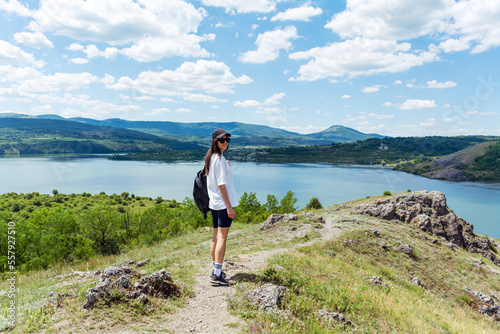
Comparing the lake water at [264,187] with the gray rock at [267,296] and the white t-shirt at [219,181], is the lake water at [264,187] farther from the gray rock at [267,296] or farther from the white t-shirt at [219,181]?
the white t-shirt at [219,181]

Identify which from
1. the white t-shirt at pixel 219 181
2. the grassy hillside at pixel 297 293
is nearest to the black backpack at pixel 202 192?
the white t-shirt at pixel 219 181

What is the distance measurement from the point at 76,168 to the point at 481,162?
24299 cm

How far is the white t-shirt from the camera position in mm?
6324

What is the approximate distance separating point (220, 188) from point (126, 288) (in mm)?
2859

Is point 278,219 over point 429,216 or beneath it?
over

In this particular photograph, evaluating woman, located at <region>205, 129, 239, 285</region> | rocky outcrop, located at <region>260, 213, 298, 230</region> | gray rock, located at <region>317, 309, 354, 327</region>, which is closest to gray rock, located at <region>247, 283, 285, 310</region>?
gray rock, located at <region>317, 309, 354, 327</region>

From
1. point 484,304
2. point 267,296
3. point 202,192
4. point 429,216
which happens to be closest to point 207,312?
point 267,296

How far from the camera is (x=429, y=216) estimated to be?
25.3 meters

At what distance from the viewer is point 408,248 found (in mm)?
16625

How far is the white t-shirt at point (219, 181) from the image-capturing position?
6.32 m

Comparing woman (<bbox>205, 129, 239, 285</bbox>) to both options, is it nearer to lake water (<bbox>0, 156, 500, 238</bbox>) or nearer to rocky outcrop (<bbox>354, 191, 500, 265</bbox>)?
rocky outcrop (<bbox>354, 191, 500, 265</bbox>)

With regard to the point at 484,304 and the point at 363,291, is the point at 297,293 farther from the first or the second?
the point at 484,304

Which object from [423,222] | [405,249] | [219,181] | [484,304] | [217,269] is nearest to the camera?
[219,181]

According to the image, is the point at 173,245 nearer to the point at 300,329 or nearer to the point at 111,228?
the point at 300,329
